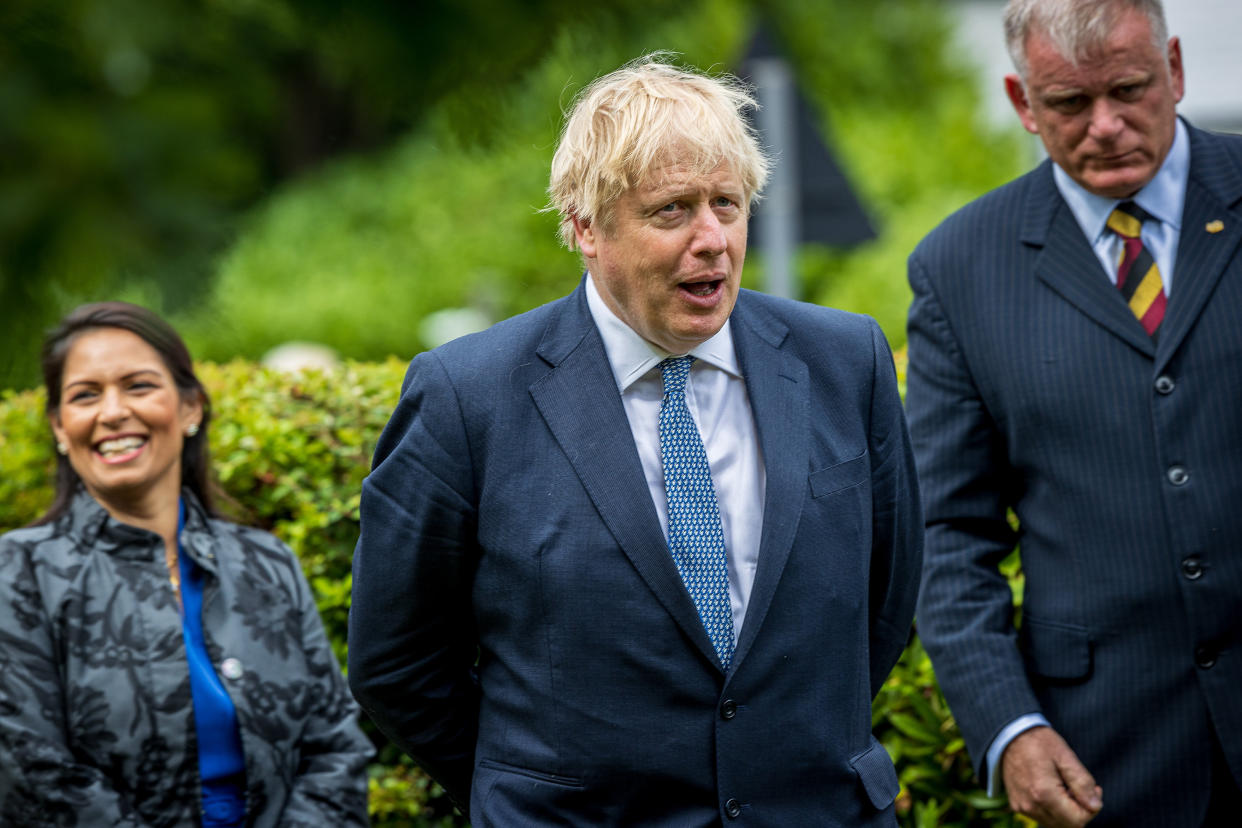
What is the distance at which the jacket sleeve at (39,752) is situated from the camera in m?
3.46

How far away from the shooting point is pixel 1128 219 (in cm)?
338

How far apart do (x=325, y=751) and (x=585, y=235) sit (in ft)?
5.25

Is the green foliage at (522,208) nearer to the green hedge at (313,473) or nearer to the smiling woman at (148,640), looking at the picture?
the green hedge at (313,473)

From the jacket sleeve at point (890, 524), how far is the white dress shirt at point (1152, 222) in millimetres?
364

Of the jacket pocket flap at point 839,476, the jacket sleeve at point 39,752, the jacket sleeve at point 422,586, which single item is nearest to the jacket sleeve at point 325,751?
the jacket sleeve at point 39,752

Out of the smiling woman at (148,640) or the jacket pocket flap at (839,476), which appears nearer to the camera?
the jacket pocket flap at (839,476)

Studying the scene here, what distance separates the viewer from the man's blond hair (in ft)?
8.80

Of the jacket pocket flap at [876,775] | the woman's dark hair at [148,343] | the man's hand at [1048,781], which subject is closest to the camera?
the jacket pocket flap at [876,775]

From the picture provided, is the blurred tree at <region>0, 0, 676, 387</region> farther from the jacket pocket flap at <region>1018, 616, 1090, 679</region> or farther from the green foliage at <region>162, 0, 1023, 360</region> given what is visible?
the green foliage at <region>162, 0, 1023, 360</region>

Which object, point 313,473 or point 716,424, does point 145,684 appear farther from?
point 716,424

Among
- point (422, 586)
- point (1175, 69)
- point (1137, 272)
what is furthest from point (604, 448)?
point (1175, 69)

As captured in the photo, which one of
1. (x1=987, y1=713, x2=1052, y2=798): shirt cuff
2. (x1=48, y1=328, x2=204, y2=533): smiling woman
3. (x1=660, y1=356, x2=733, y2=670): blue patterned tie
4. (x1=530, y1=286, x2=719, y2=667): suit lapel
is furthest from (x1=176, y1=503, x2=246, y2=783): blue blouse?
(x1=987, y1=713, x2=1052, y2=798): shirt cuff

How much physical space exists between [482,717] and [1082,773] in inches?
47.6

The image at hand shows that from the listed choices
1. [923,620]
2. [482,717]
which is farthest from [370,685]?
[923,620]
